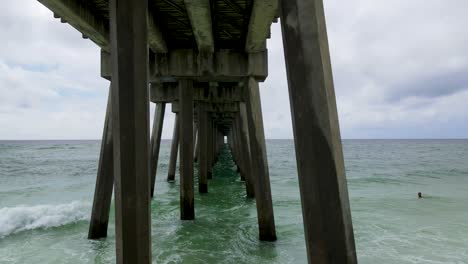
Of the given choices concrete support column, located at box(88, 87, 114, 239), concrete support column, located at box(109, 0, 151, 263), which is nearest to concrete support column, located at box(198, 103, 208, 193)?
concrete support column, located at box(88, 87, 114, 239)

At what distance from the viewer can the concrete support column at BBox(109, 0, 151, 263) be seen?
2.55 m

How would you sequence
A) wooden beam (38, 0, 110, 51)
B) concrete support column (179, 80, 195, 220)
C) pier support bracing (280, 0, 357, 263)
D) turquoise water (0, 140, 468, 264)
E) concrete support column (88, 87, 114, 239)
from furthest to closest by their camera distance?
1. concrete support column (179, 80, 195, 220)
2. concrete support column (88, 87, 114, 239)
3. turquoise water (0, 140, 468, 264)
4. wooden beam (38, 0, 110, 51)
5. pier support bracing (280, 0, 357, 263)

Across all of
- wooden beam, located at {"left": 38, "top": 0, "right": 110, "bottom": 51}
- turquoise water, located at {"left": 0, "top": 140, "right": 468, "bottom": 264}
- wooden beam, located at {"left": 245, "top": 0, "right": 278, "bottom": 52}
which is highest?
wooden beam, located at {"left": 38, "top": 0, "right": 110, "bottom": 51}

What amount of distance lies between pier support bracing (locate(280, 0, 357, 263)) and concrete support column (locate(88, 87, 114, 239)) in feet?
14.0

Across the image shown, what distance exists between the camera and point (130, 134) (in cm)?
259

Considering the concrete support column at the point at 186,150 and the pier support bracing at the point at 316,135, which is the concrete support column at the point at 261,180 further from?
the pier support bracing at the point at 316,135

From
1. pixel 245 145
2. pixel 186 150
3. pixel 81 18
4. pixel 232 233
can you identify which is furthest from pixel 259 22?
pixel 245 145

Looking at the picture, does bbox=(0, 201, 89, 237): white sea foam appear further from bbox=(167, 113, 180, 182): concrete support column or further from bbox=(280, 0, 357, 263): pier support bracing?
bbox=(280, 0, 357, 263): pier support bracing

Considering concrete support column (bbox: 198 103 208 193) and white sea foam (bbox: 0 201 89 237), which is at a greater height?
concrete support column (bbox: 198 103 208 193)

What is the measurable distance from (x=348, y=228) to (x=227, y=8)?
180 inches

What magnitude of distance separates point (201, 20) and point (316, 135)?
371cm

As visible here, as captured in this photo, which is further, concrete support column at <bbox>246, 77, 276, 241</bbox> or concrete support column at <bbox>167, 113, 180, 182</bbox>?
concrete support column at <bbox>167, 113, 180, 182</bbox>

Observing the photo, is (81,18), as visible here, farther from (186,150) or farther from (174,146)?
(174,146)

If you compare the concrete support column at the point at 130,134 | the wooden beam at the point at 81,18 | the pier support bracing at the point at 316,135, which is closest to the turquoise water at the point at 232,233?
the concrete support column at the point at 130,134
